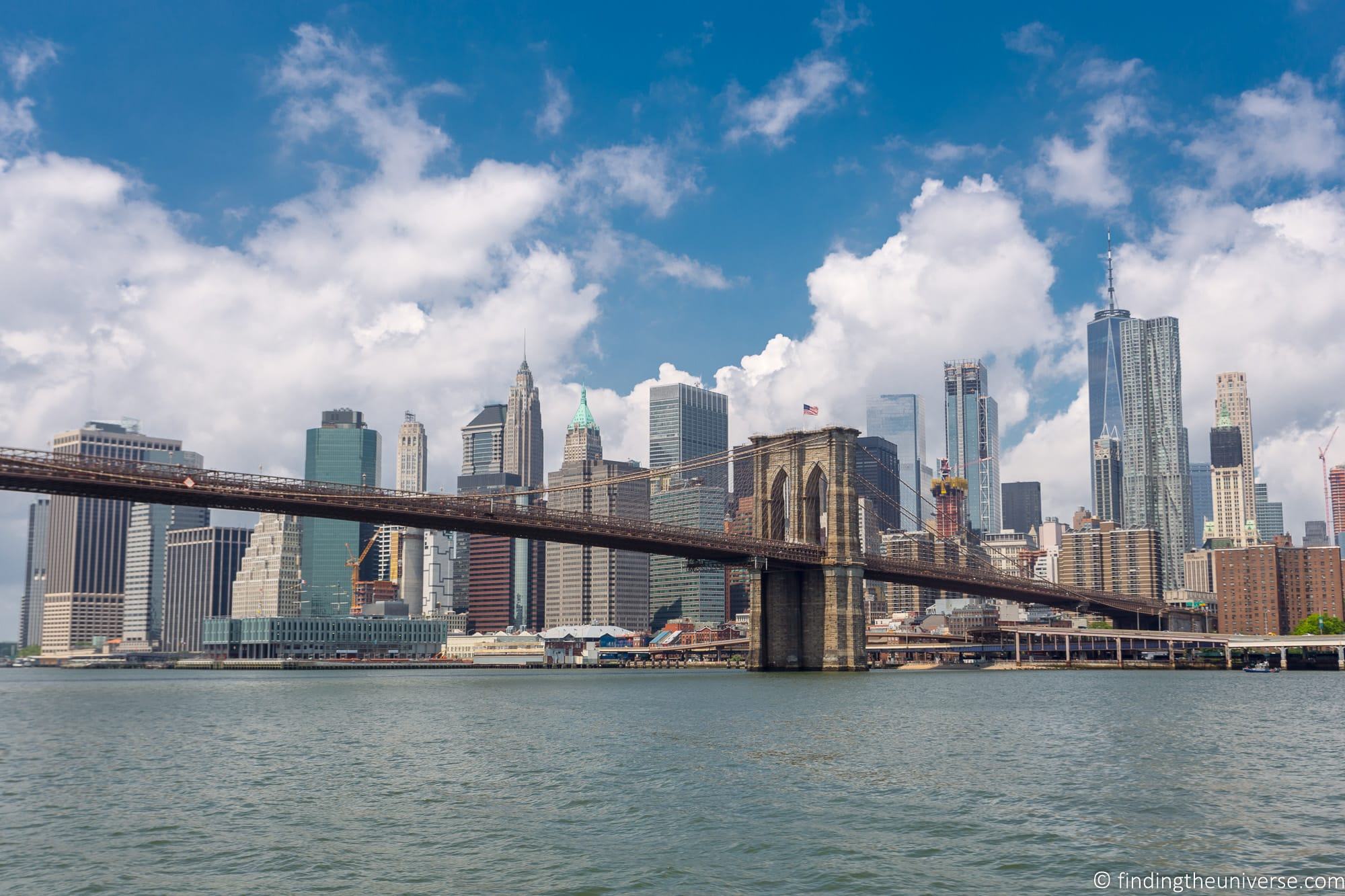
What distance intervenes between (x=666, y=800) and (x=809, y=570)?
69.6 meters

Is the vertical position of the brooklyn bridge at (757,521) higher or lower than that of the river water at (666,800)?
higher

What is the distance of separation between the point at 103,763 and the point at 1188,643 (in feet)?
422

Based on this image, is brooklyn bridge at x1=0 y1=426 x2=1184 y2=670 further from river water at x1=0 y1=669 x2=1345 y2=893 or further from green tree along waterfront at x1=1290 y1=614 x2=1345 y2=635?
green tree along waterfront at x1=1290 y1=614 x2=1345 y2=635

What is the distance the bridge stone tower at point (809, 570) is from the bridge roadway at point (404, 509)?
231 cm

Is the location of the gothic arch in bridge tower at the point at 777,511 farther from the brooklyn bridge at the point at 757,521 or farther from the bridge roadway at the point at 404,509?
the bridge roadway at the point at 404,509

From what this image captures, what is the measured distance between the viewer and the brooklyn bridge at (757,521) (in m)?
66.2

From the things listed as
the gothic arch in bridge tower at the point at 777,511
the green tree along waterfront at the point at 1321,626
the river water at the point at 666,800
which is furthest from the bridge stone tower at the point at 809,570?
the green tree along waterfront at the point at 1321,626

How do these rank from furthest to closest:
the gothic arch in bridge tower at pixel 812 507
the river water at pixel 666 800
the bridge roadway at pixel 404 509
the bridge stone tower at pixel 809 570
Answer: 1. the gothic arch in bridge tower at pixel 812 507
2. the bridge stone tower at pixel 809 570
3. the bridge roadway at pixel 404 509
4. the river water at pixel 666 800

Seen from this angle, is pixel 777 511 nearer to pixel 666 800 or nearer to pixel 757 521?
pixel 757 521

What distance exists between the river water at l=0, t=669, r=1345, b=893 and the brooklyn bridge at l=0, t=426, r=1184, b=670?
1717 cm

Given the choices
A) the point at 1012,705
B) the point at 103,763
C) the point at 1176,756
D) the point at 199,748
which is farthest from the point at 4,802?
the point at 1012,705

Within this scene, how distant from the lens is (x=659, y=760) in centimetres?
3384

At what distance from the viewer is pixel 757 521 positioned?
104000 mm

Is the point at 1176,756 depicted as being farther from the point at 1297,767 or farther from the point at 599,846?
the point at 599,846
